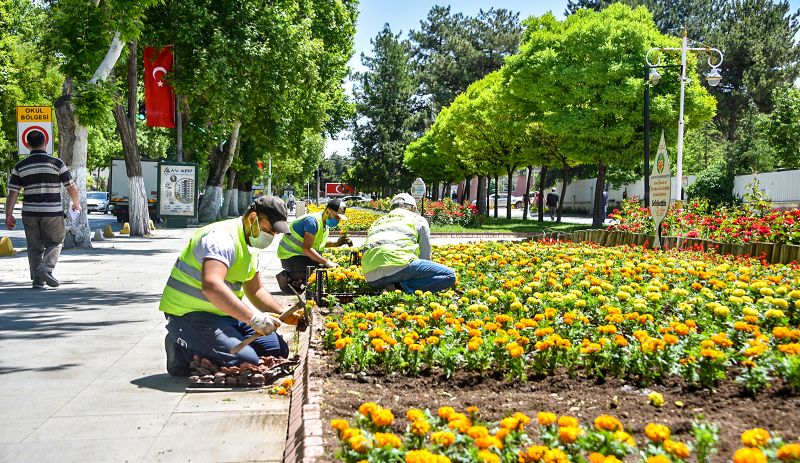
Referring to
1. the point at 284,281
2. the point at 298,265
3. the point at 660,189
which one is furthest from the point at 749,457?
the point at 660,189

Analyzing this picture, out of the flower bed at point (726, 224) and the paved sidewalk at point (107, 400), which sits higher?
the flower bed at point (726, 224)

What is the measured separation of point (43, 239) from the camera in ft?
33.1

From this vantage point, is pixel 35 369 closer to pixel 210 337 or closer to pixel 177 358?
pixel 177 358

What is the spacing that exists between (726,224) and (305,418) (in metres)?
10.6

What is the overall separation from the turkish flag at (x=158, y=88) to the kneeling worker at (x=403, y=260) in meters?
16.5

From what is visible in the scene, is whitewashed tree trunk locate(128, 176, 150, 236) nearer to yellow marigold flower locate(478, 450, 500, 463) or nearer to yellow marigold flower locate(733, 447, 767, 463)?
yellow marigold flower locate(478, 450, 500, 463)

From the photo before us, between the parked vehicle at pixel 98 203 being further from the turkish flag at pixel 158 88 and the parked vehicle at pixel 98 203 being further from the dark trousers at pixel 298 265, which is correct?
the dark trousers at pixel 298 265

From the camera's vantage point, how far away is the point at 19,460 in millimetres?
3836

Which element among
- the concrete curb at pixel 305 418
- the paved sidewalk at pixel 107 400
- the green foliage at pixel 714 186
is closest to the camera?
the concrete curb at pixel 305 418

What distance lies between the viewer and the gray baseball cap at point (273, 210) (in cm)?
521

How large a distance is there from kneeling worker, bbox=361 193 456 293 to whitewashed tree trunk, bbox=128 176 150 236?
52.9 feet

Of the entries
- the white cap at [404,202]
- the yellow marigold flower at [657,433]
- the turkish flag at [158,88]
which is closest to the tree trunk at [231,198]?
the turkish flag at [158,88]

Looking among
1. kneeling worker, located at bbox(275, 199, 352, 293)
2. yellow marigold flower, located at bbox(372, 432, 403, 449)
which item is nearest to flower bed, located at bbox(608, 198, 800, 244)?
kneeling worker, located at bbox(275, 199, 352, 293)

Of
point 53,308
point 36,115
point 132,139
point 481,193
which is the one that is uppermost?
point 132,139
